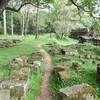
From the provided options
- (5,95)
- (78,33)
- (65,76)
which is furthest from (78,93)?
(78,33)

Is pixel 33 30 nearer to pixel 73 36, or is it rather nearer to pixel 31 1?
pixel 73 36

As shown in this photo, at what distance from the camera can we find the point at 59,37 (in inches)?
1014

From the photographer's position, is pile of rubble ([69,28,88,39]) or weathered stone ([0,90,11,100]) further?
pile of rubble ([69,28,88,39])

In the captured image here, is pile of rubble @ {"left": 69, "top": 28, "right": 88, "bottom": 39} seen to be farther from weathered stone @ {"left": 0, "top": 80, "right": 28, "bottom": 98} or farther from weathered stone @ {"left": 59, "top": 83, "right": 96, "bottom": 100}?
weathered stone @ {"left": 0, "top": 80, "right": 28, "bottom": 98}

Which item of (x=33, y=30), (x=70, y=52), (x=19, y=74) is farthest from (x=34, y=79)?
(x=33, y=30)

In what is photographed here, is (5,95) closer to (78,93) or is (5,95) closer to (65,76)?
(78,93)

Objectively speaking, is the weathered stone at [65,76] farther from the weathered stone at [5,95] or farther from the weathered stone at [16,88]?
the weathered stone at [5,95]

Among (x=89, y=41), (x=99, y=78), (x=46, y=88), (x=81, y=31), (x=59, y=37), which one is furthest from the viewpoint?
(x=81, y=31)

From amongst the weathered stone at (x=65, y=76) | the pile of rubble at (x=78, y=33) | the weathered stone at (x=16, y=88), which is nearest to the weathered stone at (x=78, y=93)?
the weathered stone at (x=16, y=88)

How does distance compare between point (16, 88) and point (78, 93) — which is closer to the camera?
point (78, 93)

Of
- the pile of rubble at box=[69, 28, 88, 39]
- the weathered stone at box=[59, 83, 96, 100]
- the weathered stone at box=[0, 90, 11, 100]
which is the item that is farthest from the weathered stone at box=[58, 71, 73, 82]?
the pile of rubble at box=[69, 28, 88, 39]

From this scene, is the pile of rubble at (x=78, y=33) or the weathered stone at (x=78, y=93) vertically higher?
the pile of rubble at (x=78, y=33)

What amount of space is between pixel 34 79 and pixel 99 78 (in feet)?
8.17

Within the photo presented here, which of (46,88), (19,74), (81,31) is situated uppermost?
(81,31)
